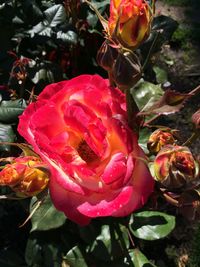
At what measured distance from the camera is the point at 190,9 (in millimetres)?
2307

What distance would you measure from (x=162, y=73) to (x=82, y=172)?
672 mm

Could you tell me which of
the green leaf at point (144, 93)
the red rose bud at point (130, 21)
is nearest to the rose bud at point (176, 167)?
the red rose bud at point (130, 21)

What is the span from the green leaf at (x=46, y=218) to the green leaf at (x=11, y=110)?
200mm

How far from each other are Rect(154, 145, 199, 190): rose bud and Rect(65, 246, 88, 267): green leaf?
1.28ft

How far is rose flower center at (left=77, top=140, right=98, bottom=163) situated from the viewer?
669 millimetres

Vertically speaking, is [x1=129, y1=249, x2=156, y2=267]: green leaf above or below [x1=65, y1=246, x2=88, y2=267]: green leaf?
below

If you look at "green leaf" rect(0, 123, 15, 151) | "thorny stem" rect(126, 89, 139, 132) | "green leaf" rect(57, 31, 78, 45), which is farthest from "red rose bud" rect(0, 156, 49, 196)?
"green leaf" rect(57, 31, 78, 45)

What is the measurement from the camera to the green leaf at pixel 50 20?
1092mm

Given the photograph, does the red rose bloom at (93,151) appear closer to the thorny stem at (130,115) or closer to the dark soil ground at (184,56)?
the thorny stem at (130,115)

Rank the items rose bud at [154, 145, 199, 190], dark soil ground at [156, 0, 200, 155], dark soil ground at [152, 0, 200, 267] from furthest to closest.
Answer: dark soil ground at [156, 0, 200, 155] → dark soil ground at [152, 0, 200, 267] → rose bud at [154, 145, 199, 190]

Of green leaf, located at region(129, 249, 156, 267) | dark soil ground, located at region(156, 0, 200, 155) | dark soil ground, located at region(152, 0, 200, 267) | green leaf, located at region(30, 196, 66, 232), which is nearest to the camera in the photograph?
green leaf, located at region(30, 196, 66, 232)

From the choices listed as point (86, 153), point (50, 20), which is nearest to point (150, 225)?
point (86, 153)

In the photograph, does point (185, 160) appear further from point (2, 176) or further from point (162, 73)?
point (162, 73)

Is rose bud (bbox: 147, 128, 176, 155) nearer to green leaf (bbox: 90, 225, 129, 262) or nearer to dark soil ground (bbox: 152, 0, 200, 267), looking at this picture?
green leaf (bbox: 90, 225, 129, 262)
